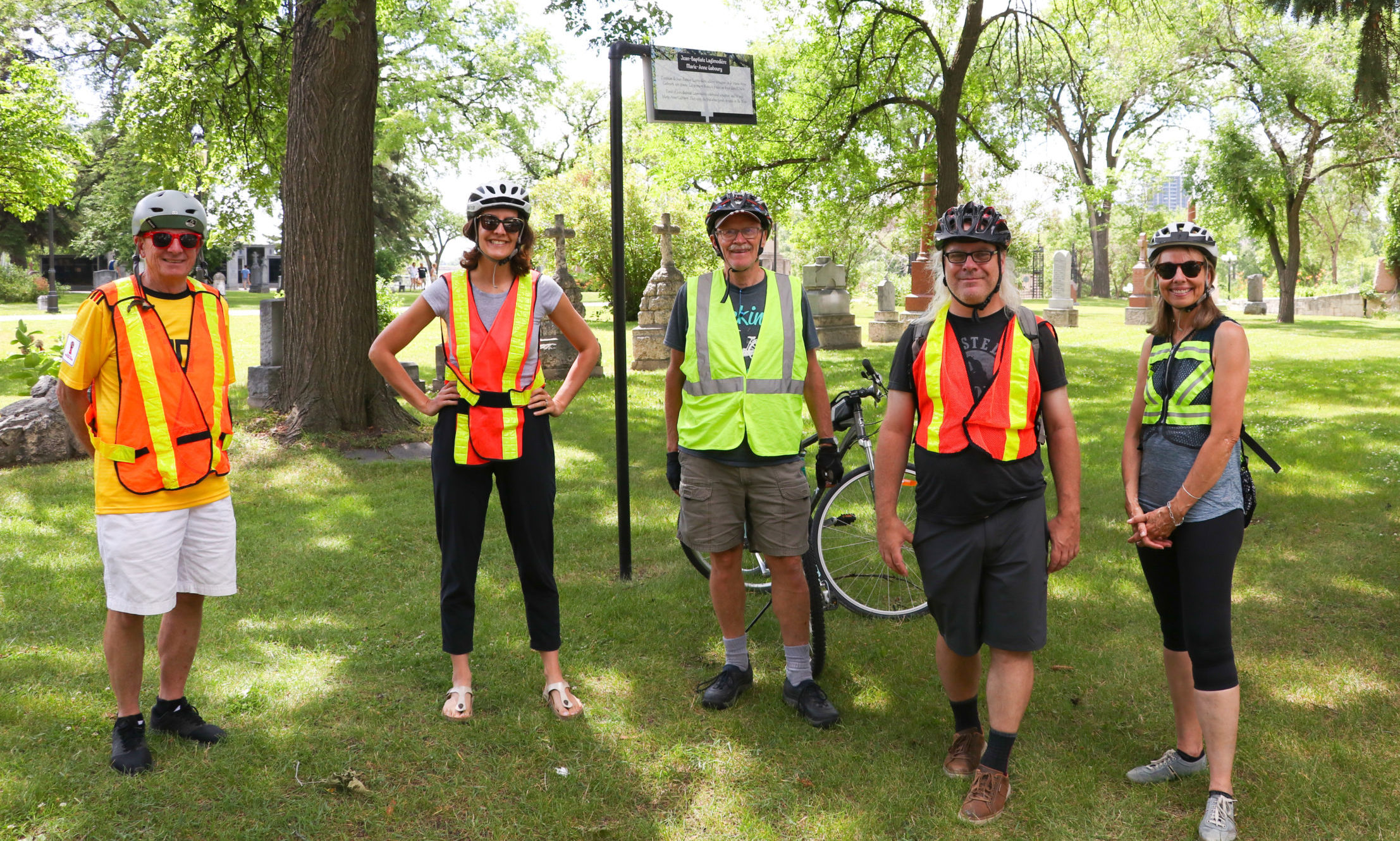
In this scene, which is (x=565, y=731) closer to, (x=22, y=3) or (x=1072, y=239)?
(x=22, y=3)

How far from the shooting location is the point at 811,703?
389cm

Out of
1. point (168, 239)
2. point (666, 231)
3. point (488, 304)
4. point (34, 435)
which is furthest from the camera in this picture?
point (666, 231)

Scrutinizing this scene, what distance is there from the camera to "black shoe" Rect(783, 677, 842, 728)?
382cm

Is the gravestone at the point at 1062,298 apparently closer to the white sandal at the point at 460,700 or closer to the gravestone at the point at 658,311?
the gravestone at the point at 658,311

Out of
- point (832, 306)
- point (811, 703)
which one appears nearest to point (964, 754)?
point (811, 703)

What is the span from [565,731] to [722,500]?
43.4 inches

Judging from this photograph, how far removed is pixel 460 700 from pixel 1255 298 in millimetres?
34716

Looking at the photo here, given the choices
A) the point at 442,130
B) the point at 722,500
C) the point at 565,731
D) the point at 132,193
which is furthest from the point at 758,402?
the point at 132,193

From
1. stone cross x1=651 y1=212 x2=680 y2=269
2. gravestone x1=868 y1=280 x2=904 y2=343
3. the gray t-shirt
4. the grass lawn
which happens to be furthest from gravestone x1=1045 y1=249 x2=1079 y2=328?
the gray t-shirt

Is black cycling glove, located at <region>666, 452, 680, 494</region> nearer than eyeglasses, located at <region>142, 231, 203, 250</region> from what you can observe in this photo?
No

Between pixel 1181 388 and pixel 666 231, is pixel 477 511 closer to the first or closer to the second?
pixel 1181 388

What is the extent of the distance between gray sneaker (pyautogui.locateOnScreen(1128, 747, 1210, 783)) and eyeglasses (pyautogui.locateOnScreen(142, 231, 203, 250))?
383 centimetres

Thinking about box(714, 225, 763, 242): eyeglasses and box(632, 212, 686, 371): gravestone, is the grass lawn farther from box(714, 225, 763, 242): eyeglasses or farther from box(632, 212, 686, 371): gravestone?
box(632, 212, 686, 371): gravestone

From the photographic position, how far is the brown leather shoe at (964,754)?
342cm
